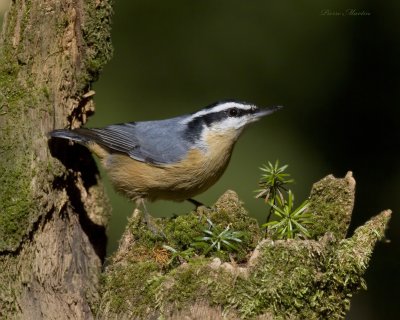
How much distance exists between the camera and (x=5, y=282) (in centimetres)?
425

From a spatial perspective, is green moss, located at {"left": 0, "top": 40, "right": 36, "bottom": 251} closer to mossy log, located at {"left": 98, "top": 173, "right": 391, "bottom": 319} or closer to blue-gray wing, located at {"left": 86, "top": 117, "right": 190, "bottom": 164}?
mossy log, located at {"left": 98, "top": 173, "right": 391, "bottom": 319}

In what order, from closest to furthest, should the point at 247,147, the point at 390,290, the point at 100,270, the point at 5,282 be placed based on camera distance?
the point at 5,282 < the point at 100,270 < the point at 390,290 < the point at 247,147

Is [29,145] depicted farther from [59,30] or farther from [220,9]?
[220,9]

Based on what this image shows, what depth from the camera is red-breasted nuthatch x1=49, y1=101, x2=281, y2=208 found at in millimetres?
5012

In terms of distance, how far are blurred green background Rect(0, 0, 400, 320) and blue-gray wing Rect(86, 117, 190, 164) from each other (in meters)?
2.23

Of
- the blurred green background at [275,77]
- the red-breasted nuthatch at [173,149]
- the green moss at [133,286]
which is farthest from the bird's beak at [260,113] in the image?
the blurred green background at [275,77]

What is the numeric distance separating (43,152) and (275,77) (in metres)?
3.83

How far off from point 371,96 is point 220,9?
1740mm

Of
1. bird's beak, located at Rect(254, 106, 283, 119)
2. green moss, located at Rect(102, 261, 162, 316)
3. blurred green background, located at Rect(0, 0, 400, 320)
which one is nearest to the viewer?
green moss, located at Rect(102, 261, 162, 316)

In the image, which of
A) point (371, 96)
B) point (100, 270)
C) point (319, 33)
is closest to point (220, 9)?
point (319, 33)

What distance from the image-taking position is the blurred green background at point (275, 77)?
7.57 metres

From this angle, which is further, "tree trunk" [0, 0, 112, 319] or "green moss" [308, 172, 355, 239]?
"tree trunk" [0, 0, 112, 319]

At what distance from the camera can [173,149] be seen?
16.7 ft

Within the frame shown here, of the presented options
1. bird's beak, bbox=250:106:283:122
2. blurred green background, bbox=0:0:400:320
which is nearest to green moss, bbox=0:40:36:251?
bird's beak, bbox=250:106:283:122
